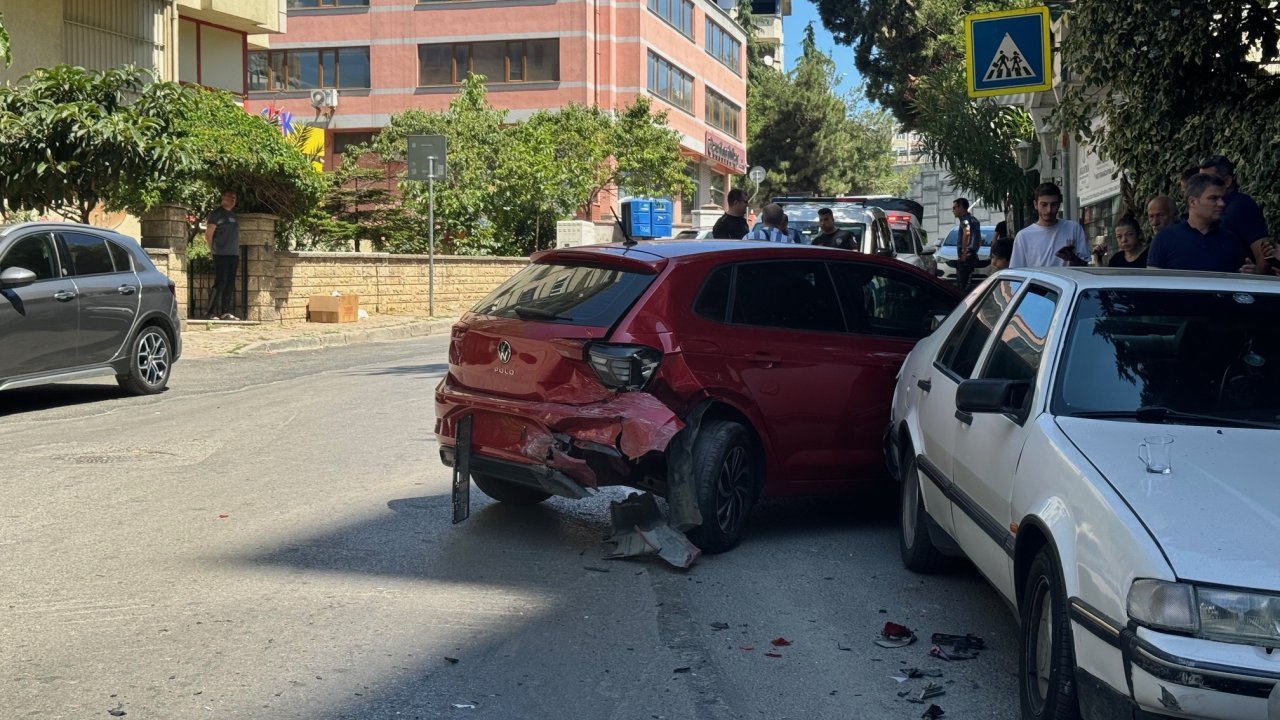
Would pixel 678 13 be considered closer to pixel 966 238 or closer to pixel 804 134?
pixel 804 134

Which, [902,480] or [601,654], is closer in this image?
[601,654]

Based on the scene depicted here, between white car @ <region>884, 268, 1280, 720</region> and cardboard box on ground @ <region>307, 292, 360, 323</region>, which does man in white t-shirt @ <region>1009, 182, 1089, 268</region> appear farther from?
cardboard box on ground @ <region>307, 292, 360, 323</region>

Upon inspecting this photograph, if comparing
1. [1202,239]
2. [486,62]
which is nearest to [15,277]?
[1202,239]

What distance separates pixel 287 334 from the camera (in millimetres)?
20656

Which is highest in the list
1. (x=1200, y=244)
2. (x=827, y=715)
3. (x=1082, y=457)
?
(x=1200, y=244)

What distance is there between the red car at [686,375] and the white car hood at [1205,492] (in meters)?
2.60

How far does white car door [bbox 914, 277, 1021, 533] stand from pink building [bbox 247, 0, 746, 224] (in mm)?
43682

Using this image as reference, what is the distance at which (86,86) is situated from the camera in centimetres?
1836

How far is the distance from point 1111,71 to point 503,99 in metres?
39.9

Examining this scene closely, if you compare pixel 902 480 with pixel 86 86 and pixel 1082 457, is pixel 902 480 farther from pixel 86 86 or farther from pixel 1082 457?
pixel 86 86

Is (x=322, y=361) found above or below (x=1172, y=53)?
below

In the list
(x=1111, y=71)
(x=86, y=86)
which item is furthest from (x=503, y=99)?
(x=1111, y=71)

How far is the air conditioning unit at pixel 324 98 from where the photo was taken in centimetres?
5084

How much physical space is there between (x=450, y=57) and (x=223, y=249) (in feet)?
104
